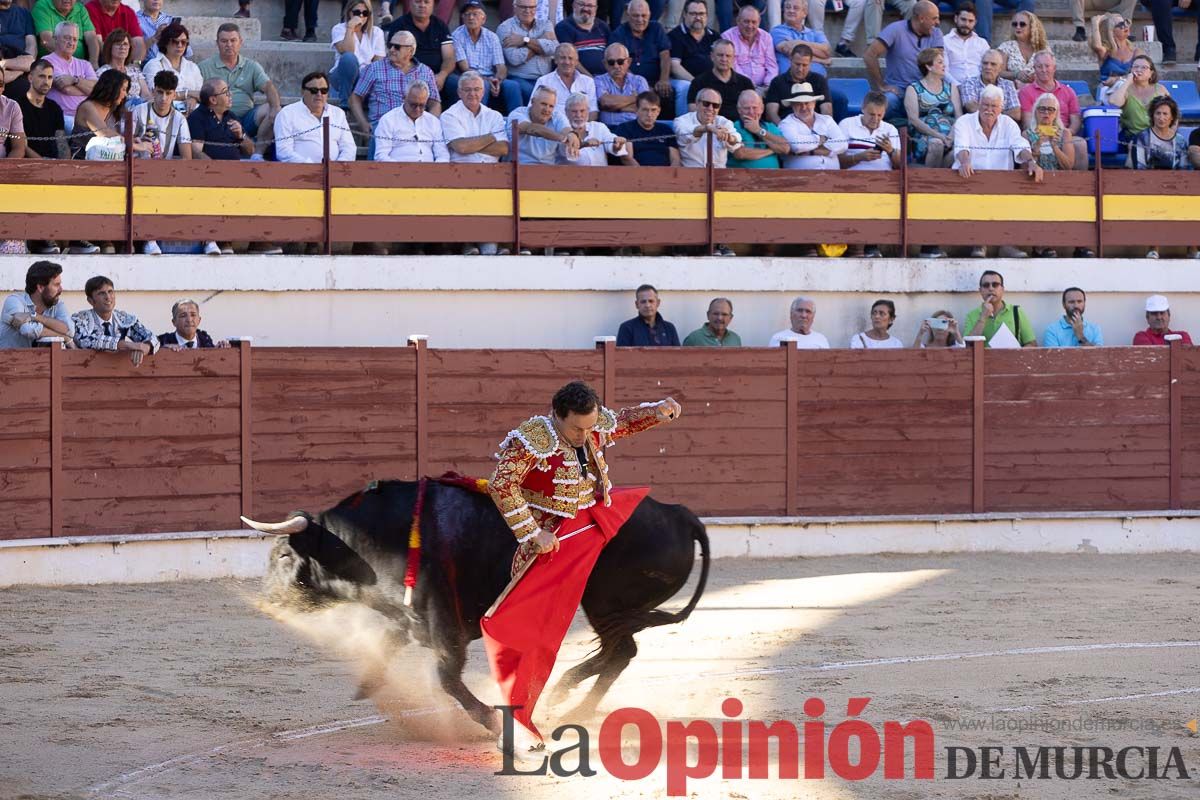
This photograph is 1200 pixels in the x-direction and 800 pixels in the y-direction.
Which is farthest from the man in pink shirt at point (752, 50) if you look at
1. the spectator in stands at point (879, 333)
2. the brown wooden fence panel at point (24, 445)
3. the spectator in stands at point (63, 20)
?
the brown wooden fence panel at point (24, 445)

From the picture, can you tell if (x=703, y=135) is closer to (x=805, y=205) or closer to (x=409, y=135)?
(x=805, y=205)

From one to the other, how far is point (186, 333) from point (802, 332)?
11.9ft

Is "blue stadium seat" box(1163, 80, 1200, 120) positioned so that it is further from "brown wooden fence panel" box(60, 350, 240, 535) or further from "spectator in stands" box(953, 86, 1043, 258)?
"brown wooden fence panel" box(60, 350, 240, 535)

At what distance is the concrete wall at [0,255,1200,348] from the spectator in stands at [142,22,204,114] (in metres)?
0.99

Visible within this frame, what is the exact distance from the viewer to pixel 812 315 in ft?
33.5

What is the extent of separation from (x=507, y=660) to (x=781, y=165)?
6.61m

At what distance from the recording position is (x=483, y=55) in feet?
35.5

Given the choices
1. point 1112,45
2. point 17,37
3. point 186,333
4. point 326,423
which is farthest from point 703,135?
point 17,37

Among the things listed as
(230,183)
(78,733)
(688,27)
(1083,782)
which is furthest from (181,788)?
(688,27)

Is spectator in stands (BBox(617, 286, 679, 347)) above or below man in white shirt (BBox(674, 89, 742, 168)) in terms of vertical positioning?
below

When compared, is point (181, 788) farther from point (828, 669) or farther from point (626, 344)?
point (626, 344)

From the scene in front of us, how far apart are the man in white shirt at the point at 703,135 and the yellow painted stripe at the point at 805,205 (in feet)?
0.84

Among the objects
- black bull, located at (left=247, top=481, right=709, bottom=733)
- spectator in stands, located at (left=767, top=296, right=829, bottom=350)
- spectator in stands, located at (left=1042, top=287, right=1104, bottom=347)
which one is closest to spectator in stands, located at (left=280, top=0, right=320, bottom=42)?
spectator in stands, located at (left=767, top=296, right=829, bottom=350)

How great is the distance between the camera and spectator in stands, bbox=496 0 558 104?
1091 centimetres
